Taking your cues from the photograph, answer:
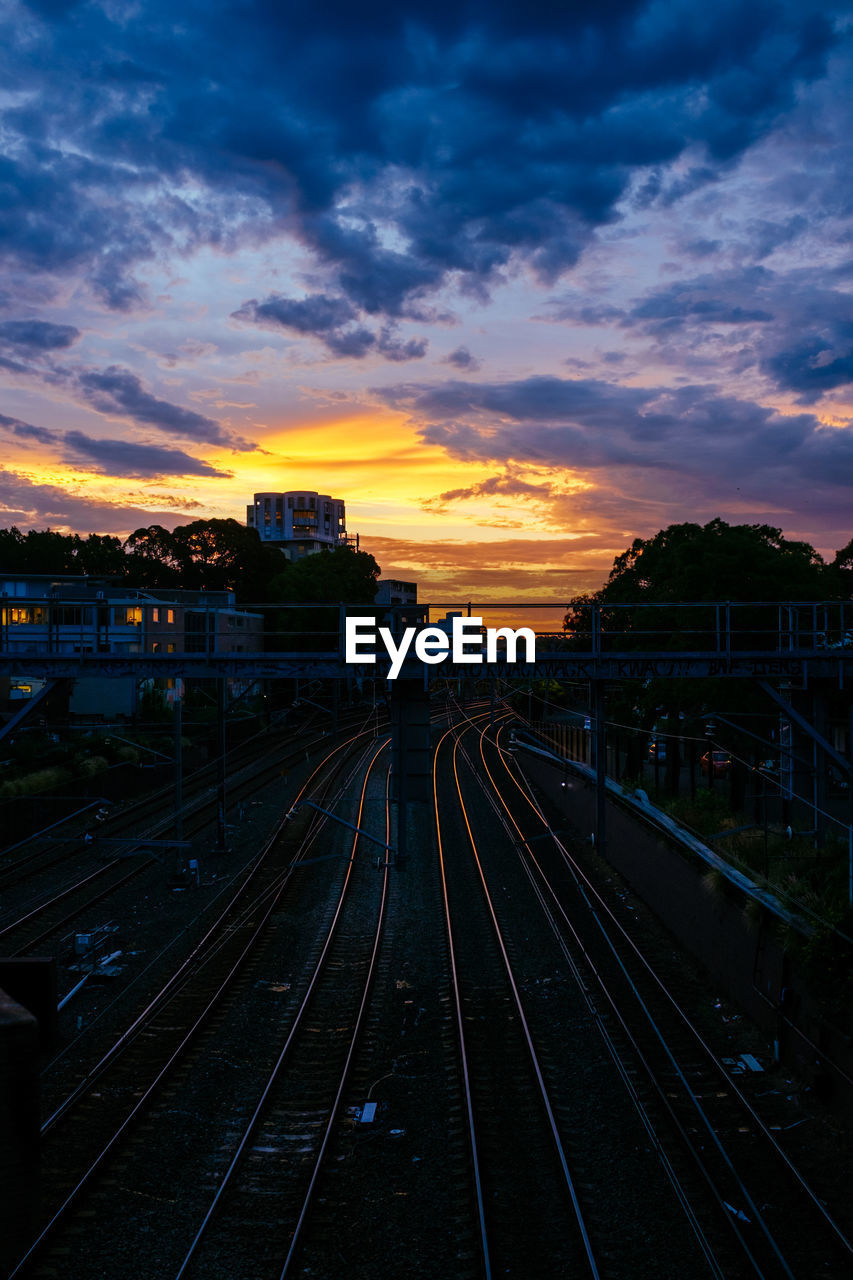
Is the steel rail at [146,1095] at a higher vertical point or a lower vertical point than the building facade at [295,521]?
lower

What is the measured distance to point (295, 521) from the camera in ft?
600

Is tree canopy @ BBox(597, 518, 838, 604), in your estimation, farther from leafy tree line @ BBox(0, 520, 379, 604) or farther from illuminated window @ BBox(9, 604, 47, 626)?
leafy tree line @ BBox(0, 520, 379, 604)

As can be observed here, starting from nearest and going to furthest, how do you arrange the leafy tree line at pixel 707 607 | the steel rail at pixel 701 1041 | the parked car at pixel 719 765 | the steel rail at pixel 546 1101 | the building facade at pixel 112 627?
the steel rail at pixel 546 1101, the steel rail at pixel 701 1041, the leafy tree line at pixel 707 607, the parked car at pixel 719 765, the building facade at pixel 112 627

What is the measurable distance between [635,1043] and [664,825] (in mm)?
9124

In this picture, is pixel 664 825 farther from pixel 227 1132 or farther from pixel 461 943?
pixel 227 1132

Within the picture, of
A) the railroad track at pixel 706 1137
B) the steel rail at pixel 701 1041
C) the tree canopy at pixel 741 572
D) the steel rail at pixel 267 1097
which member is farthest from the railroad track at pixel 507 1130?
the tree canopy at pixel 741 572

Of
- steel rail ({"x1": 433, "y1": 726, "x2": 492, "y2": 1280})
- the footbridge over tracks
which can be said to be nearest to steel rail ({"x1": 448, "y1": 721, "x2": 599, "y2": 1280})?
steel rail ({"x1": 433, "y1": 726, "x2": 492, "y2": 1280})

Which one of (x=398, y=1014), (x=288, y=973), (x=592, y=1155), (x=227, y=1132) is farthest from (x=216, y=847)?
(x=592, y=1155)

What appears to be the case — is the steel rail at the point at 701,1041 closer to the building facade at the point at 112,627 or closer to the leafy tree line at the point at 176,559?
the building facade at the point at 112,627

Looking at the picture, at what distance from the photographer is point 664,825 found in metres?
25.2

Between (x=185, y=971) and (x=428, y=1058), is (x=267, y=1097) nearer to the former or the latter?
(x=428, y=1058)

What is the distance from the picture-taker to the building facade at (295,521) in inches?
7121

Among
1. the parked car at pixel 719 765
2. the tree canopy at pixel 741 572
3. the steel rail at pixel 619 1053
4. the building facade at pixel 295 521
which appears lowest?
the steel rail at pixel 619 1053

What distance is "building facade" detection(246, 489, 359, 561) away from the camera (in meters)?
181
